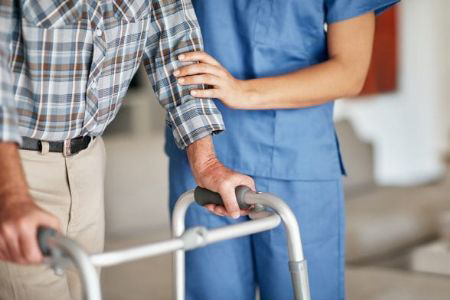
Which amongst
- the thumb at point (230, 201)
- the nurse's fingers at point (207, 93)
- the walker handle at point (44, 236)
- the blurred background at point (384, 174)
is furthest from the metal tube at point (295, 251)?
the blurred background at point (384, 174)

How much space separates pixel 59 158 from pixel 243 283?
1.81 feet

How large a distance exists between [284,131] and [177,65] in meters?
0.34

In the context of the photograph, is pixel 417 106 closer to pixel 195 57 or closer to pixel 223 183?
pixel 195 57

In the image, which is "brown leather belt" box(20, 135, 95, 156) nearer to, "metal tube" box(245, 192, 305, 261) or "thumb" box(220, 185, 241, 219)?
"thumb" box(220, 185, 241, 219)

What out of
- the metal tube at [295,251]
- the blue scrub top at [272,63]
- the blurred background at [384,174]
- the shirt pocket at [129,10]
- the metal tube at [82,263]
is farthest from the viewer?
the blurred background at [384,174]

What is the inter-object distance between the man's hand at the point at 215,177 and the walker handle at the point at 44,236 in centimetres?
45

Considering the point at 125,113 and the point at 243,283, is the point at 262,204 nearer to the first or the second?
the point at 243,283

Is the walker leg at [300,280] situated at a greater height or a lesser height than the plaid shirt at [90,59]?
lesser

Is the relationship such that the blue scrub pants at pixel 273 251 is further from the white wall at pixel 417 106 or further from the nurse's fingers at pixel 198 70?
the white wall at pixel 417 106

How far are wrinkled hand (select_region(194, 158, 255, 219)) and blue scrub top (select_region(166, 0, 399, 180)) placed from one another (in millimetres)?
260

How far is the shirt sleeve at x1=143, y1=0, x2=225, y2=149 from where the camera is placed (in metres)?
1.55

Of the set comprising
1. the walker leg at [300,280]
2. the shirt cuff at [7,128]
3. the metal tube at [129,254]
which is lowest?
the walker leg at [300,280]

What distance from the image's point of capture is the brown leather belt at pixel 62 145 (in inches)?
58.1

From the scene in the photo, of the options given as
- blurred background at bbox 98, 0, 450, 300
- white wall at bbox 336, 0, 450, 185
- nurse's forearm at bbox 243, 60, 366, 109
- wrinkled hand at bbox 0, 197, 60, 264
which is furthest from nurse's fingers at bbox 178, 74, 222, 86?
white wall at bbox 336, 0, 450, 185
